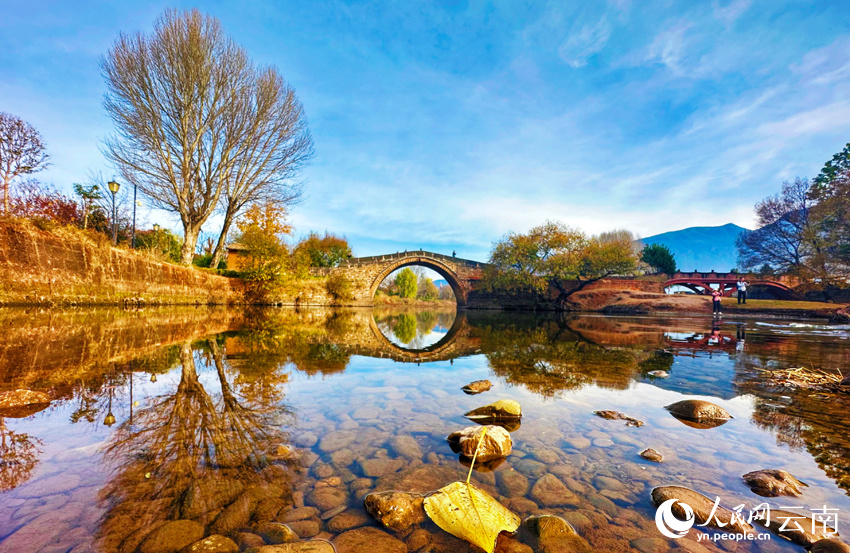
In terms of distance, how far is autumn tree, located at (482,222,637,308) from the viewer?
30.3 m

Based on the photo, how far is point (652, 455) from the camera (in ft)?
8.48

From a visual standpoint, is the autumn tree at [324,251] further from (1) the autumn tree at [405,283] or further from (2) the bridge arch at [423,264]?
(1) the autumn tree at [405,283]

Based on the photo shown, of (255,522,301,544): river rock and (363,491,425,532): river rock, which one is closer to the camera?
(255,522,301,544): river rock

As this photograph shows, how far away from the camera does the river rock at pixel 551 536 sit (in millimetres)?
1563

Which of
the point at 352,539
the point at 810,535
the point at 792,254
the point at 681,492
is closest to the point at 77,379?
the point at 352,539

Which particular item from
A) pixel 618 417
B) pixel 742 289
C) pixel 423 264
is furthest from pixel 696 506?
pixel 423 264

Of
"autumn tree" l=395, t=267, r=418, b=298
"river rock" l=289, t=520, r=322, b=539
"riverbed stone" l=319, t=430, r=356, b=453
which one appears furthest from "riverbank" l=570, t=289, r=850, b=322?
"autumn tree" l=395, t=267, r=418, b=298

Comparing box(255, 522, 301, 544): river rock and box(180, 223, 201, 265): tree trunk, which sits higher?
box(180, 223, 201, 265): tree trunk

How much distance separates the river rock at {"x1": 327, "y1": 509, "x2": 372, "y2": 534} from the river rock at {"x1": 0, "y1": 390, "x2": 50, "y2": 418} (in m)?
3.22

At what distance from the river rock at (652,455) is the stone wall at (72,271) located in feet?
56.5

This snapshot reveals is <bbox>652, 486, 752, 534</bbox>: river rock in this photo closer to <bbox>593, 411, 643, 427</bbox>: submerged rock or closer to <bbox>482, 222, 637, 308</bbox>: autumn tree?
<bbox>593, 411, 643, 427</bbox>: submerged rock

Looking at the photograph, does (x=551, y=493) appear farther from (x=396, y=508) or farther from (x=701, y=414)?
(x=701, y=414)

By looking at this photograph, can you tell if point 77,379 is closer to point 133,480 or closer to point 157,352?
point 157,352

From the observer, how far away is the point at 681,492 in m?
2.02
